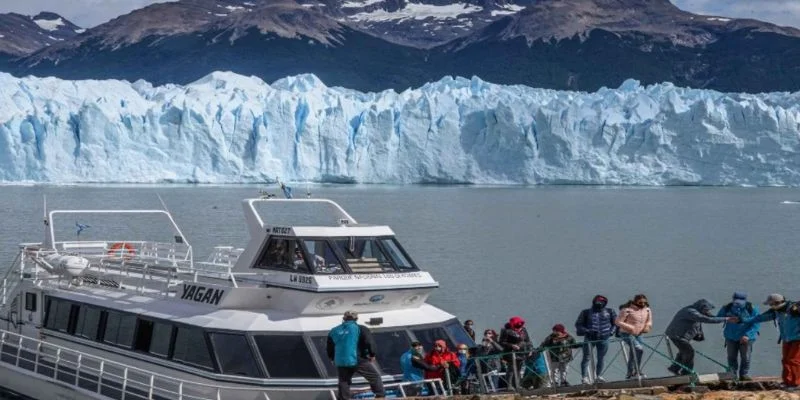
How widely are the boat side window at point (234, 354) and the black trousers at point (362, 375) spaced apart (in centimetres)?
110

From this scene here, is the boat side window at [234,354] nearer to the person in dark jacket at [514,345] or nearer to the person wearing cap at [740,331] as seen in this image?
the person in dark jacket at [514,345]

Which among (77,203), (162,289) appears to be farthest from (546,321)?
(77,203)

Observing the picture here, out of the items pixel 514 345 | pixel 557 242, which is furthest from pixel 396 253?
pixel 557 242

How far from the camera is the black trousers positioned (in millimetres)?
9914

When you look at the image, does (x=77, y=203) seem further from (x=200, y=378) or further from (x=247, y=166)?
(x=200, y=378)

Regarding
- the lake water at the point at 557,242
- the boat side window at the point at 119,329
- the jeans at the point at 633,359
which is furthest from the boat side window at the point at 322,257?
the lake water at the point at 557,242

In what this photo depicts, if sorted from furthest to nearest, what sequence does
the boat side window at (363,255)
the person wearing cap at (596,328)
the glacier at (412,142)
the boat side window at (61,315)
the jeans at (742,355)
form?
the glacier at (412,142) → the boat side window at (61,315) → the boat side window at (363,255) → the person wearing cap at (596,328) → the jeans at (742,355)

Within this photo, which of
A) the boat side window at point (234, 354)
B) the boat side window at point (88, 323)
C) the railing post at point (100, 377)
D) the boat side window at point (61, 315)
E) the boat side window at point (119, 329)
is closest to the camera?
the boat side window at point (234, 354)

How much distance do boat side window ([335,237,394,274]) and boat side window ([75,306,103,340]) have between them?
3334 millimetres

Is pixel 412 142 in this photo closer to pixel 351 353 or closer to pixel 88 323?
pixel 88 323

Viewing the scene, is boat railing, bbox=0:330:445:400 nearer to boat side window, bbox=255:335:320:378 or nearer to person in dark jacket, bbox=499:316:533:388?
boat side window, bbox=255:335:320:378

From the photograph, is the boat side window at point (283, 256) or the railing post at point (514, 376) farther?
the boat side window at point (283, 256)

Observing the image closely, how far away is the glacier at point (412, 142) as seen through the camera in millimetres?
66375

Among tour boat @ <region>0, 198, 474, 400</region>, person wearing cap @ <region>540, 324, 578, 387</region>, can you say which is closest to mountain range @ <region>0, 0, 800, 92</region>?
tour boat @ <region>0, 198, 474, 400</region>
